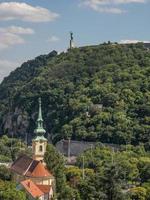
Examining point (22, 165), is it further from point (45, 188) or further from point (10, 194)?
point (10, 194)

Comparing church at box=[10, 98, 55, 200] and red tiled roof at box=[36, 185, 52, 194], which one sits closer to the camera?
church at box=[10, 98, 55, 200]

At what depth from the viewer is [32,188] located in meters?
73.4

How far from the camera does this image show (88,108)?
132 meters

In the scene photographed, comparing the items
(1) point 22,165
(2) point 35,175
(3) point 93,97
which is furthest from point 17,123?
(2) point 35,175

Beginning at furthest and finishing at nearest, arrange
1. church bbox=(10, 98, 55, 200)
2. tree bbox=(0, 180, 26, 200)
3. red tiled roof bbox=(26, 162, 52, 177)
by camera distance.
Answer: red tiled roof bbox=(26, 162, 52, 177)
church bbox=(10, 98, 55, 200)
tree bbox=(0, 180, 26, 200)

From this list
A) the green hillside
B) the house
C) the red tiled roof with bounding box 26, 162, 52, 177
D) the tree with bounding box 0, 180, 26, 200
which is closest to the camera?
the tree with bounding box 0, 180, 26, 200

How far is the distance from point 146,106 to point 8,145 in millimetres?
25677

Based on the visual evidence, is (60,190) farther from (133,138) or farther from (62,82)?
(62,82)

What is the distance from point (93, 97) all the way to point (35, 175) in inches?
2346

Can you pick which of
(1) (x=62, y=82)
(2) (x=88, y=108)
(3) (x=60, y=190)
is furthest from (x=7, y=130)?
(3) (x=60, y=190)

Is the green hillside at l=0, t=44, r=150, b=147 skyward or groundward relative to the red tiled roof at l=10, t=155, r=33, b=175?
skyward

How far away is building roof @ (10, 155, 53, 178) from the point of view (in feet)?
259

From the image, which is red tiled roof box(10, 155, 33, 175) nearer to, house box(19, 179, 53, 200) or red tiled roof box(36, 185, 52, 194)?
red tiled roof box(36, 185, 52, 194)

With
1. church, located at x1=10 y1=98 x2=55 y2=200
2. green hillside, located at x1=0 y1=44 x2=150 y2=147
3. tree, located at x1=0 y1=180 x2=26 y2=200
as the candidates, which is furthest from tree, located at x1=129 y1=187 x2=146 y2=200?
green hillside, located at x1=0 y1=44 x2=150 y2=147
